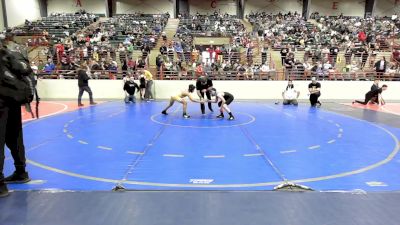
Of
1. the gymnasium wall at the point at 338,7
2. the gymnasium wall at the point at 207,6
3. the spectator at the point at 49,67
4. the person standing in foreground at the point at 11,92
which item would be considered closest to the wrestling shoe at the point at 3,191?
the person standing in foreground at the point at 11,92

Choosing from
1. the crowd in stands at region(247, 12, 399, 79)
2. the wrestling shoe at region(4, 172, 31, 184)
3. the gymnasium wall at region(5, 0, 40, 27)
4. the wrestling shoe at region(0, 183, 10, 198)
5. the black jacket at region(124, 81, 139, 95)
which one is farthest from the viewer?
the gymnasium wall at region(5, 0, 40, 27)

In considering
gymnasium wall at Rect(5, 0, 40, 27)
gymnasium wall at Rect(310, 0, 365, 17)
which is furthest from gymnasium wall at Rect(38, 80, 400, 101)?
gymnasium wall at Rect(310, 0, 365, 17)

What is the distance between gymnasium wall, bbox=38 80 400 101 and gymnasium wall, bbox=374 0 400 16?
20.7 metres

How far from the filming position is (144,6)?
35594 millimetres

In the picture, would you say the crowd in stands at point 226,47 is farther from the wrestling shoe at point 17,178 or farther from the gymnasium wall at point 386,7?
the wrestling shoe at point 17,178

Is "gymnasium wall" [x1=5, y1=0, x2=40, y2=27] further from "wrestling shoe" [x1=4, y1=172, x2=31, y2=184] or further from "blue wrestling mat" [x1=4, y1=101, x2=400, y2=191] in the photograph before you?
"wrestling shoe" [x1=4, y1=172, x2=31, y2=184]

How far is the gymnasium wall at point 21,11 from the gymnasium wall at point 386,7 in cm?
3333

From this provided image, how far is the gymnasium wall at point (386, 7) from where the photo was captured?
3491cm

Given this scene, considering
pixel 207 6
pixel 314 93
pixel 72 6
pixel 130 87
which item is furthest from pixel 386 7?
pixel 72 6

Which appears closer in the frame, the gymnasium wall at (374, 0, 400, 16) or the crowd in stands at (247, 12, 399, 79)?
the crowd in stands at (247, 12, 399, 79)

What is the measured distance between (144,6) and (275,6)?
1328cm

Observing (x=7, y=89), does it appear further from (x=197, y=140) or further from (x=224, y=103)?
(x=224, y=103)

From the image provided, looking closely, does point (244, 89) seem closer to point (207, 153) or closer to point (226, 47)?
point (226, 47)

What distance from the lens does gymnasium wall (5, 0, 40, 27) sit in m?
29.8
